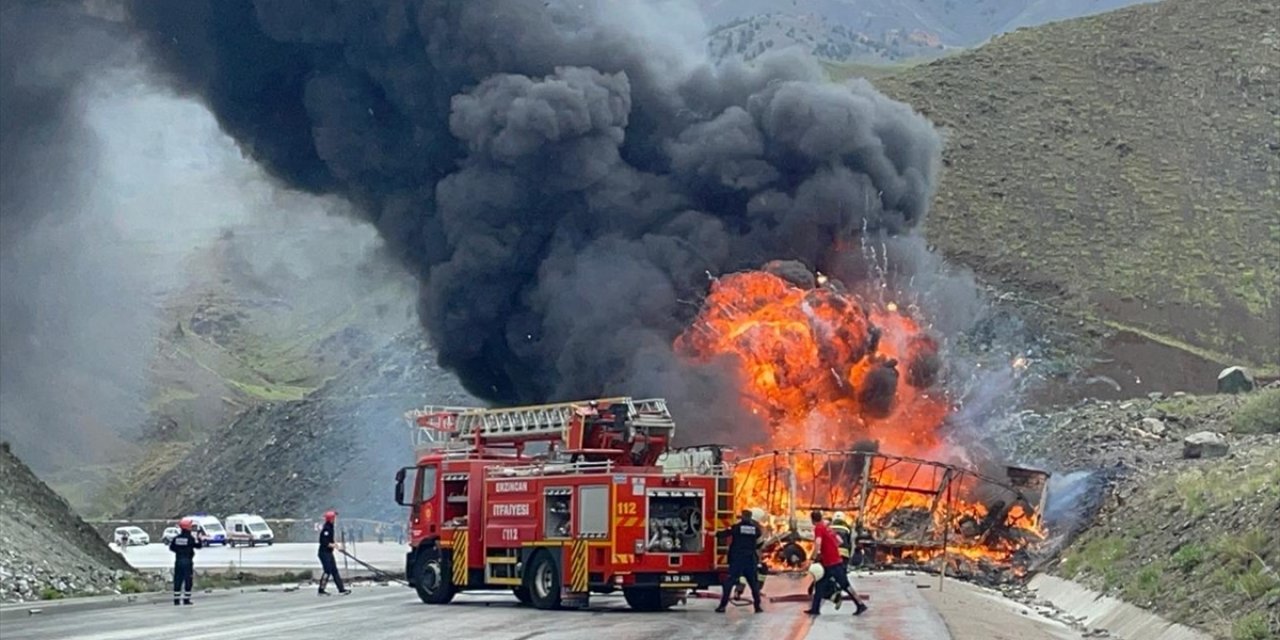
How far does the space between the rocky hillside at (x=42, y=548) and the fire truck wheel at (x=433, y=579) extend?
20.8 ft

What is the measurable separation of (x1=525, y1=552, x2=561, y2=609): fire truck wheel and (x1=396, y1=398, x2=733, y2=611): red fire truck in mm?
24

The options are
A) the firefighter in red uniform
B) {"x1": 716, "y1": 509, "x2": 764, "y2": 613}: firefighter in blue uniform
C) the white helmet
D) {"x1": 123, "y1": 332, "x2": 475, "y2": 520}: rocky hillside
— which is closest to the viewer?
the white helmet

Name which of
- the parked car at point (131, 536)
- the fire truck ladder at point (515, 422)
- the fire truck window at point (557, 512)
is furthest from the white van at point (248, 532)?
the fire truck window at point (557, 512)

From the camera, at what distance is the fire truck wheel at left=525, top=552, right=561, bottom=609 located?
28125mm

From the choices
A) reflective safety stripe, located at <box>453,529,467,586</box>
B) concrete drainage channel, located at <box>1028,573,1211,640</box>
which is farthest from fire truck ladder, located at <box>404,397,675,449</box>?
concrete drainage channel, located at <box>1028,573,1211,640</box>

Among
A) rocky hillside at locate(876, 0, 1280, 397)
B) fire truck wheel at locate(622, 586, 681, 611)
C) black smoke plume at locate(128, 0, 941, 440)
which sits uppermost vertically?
rocky hillside at locate(876, 0, 1280, 397)

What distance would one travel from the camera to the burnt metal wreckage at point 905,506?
36.0 metres

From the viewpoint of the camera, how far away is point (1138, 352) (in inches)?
2817

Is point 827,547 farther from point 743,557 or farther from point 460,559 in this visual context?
point 460,559

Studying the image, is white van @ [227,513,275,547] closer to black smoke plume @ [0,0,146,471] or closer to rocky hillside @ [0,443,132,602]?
black smoke plume @ [0,0,146,471]

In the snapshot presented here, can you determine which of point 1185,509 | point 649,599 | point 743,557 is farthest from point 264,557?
point 1185,509

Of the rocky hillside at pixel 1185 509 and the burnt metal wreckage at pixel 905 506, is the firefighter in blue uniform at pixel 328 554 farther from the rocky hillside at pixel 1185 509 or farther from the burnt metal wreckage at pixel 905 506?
the rocky hillside at pixel 1185 509

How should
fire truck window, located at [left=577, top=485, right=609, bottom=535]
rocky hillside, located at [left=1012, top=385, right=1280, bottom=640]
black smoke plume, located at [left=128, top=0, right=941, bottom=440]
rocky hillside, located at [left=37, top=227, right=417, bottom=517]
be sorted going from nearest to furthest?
rocky hillside, located at [left=1012, top=385, right=1280, bottom=640] → fire truck window, located at [left=577, top=485, right=609, bottom=535] → black smoke plume, located at [left=128, top=0, right=941, bottom=440] → rocky hillside, located at [left=37, top=227, right=417, bottom=517]

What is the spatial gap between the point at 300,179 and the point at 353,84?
411 centimetres
